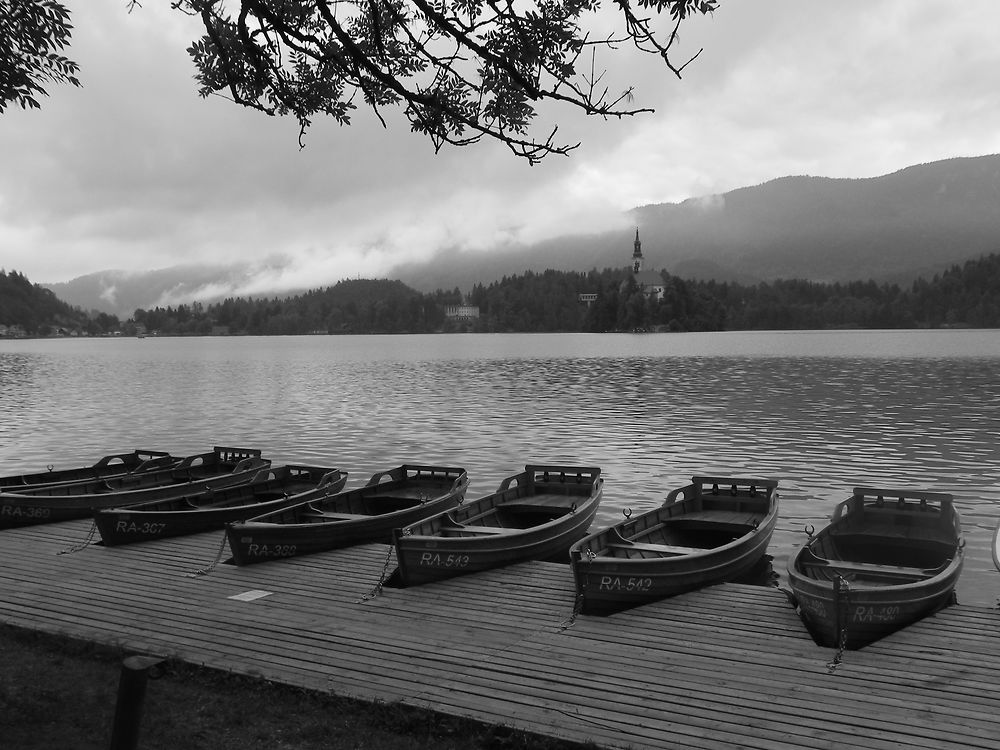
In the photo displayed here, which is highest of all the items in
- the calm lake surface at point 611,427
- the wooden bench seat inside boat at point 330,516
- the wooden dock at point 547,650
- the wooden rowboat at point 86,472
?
the wooden rowboat at point 86,472

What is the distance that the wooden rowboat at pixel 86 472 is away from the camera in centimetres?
2308

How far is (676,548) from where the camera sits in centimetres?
1678

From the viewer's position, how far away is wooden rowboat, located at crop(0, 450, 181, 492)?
75.7 ft

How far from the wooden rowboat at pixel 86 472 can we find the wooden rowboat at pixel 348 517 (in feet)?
24.8

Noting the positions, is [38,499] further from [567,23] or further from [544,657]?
[567,23]

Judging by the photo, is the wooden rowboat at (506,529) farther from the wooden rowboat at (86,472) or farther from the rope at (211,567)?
the wooden rowboat at (86,472)

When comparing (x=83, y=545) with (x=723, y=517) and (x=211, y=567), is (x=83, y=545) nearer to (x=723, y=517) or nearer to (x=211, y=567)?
(x=211, y=567)

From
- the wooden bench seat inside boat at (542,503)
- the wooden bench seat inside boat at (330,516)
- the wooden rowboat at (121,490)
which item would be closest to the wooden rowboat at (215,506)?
the wooden rowboat at (121,490)

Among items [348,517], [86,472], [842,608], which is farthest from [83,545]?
[842,608]

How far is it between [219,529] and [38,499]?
15.5 feet

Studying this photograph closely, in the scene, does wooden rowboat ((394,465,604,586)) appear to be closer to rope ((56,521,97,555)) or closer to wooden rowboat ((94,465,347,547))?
wooden rowboat ((94,465,347,547))

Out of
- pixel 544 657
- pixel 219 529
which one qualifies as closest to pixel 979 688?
pixel 544 657

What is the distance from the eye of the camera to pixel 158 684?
1122 centimetres

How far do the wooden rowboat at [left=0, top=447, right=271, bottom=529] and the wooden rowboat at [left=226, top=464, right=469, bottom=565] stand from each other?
388cm
